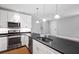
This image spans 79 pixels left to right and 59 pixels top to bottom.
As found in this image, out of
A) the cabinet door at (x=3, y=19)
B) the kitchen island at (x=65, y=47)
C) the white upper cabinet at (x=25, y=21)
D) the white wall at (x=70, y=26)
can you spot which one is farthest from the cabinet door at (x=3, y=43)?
the white wall at (x=70, y=26)

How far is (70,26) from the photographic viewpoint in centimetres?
558

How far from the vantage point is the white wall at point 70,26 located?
516cm

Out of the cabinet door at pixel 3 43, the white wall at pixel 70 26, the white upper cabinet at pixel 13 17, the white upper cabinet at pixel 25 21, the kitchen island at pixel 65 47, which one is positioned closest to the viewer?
the kitchen island at pixel 65 47

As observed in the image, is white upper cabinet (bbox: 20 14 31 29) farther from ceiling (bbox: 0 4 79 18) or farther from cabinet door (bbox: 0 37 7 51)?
cabinet door (bbox: 0 37 7 51)

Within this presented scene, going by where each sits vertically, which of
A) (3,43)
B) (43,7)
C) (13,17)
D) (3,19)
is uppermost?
(43,7)

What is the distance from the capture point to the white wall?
203 inches

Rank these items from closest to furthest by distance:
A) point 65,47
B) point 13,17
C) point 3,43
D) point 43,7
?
1. point 65,47
2. point 3,43
3. point 43,7
4. point 13,17

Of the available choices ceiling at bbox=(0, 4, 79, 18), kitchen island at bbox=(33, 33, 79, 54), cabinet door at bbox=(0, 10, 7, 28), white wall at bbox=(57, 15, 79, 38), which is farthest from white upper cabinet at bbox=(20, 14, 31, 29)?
white wall at bbox=(57, 15, 79, 38)

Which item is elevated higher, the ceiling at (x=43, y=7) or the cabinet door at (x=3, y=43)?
the ceiling at (x=43, y=7)

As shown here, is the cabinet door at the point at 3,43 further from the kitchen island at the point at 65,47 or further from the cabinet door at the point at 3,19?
the kitchen island at the point at 65,47

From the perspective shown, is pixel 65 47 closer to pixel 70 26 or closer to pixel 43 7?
pixel 43 7

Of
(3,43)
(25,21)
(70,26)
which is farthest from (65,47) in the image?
(70,26)
